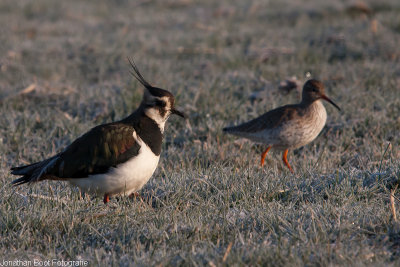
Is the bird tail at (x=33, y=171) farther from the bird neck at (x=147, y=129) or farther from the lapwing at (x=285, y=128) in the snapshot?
the lapwing at (x=285, y=128)

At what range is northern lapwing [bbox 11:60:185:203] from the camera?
4.41 meters

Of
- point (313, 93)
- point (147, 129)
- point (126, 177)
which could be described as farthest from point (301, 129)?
point (126, 177)

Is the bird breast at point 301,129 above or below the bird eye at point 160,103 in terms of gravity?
below

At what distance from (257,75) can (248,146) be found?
2.59m

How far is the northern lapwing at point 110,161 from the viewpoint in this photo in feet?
14.5

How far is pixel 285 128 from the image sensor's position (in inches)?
234

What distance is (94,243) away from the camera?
3799mm

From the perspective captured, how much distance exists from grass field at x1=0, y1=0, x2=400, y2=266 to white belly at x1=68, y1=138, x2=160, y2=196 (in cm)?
17

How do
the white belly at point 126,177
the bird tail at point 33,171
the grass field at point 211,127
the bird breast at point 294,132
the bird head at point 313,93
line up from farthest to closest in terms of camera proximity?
the bird head at point 313,93, the bird breast at point 294,132, the bird tail at point 33,171, the white belly at point 126,177, the grass field at point 211,127

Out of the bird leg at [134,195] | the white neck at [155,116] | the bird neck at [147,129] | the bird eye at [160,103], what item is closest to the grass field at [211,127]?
the bird leg at [134,195]

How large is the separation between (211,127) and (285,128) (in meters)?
1.14

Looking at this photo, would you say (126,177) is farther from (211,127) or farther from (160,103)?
(211,127)

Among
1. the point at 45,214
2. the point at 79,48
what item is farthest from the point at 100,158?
the point at 79,48

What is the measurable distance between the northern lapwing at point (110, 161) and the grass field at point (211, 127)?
0.62 feet
